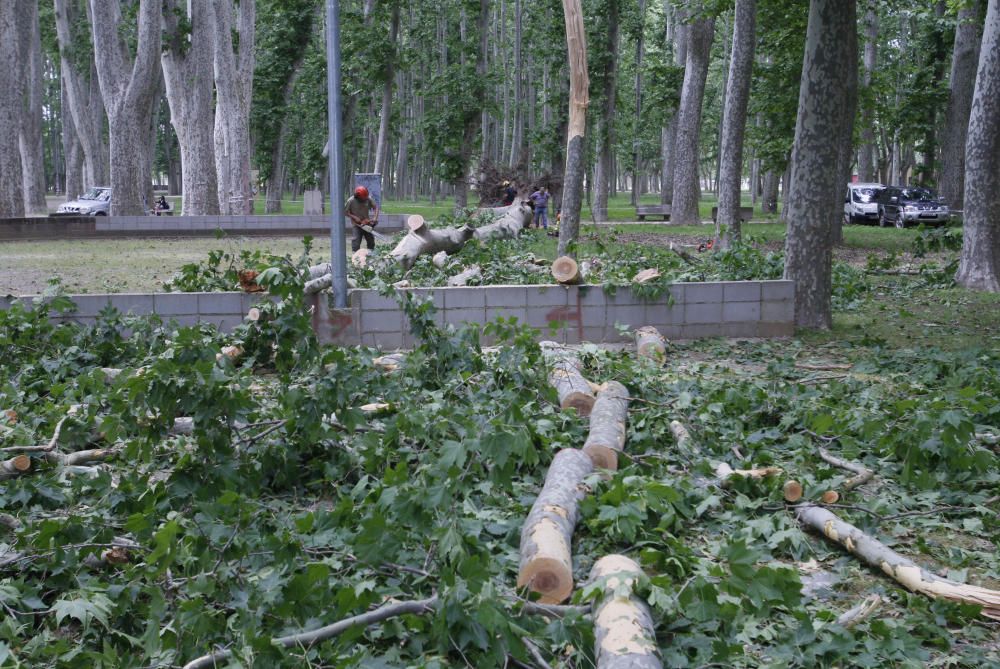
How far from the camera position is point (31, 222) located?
26.1 m

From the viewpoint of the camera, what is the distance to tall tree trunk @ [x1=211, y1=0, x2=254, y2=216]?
31484mm

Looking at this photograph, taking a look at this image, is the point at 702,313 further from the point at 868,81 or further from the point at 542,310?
the point at 868,81

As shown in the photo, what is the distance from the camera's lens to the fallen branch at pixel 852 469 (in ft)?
19.1

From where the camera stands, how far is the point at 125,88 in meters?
29.0

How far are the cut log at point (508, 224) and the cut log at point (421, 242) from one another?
1054 mm

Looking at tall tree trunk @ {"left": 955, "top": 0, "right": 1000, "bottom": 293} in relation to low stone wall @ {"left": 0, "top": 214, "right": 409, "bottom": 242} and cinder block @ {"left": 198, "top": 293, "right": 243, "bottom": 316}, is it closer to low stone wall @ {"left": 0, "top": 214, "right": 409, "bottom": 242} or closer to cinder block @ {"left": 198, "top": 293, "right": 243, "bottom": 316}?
cinder block @ {"left": 198, "top": 293, "right": 243, "bottom": 316}

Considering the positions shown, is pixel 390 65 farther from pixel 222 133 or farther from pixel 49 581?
pixel 49 581

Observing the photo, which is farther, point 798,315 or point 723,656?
point 798,315

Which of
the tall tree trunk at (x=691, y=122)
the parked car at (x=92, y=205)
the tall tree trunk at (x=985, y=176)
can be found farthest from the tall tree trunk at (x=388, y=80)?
the tall tree trunk at (x=985, y=176)

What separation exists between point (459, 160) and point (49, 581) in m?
33.4

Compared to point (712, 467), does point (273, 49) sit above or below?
above

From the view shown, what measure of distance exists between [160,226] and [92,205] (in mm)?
13618

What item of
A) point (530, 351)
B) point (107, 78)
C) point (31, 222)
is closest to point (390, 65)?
point (107, 78)

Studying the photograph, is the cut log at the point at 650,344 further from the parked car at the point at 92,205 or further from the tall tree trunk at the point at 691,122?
the parked car at the point at 92,205
